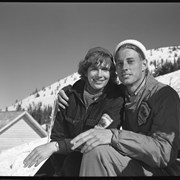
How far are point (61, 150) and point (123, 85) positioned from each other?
0.63 meters

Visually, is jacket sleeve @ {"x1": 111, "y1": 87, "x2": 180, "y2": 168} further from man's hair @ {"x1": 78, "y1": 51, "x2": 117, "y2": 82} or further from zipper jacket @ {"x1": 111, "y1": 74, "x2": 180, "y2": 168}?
man's hair @ {"x1": 78, "y1": 51, "x2": 117, "y2": 82}

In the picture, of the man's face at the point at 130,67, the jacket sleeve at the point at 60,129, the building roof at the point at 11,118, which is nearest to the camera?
the man's face at the point at 130,67

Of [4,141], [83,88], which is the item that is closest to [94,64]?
[83,88]

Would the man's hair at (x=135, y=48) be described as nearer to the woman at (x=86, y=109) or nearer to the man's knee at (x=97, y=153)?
the woman at (x=86, y=109)

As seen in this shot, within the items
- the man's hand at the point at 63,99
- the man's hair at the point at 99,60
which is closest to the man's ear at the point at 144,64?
the man's hair at the point at 99,60

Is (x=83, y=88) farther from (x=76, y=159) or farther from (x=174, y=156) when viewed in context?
(x=174, y=156)

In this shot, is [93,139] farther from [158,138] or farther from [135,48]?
[135,48]

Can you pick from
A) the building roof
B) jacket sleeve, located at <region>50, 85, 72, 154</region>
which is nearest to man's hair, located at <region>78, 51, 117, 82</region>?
jacket sleeve, located at <region>50, 85, 72, 154</region>

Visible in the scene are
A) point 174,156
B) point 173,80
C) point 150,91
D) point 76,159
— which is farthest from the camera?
point 173,80

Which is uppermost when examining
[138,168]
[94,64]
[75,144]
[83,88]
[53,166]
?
[94,64]

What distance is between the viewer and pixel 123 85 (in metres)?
2.13

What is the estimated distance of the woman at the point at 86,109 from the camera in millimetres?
1948

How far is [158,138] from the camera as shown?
5.29 feet

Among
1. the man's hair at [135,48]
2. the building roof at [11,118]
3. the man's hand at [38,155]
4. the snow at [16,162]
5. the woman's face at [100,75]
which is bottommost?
the snow at [16,162]
